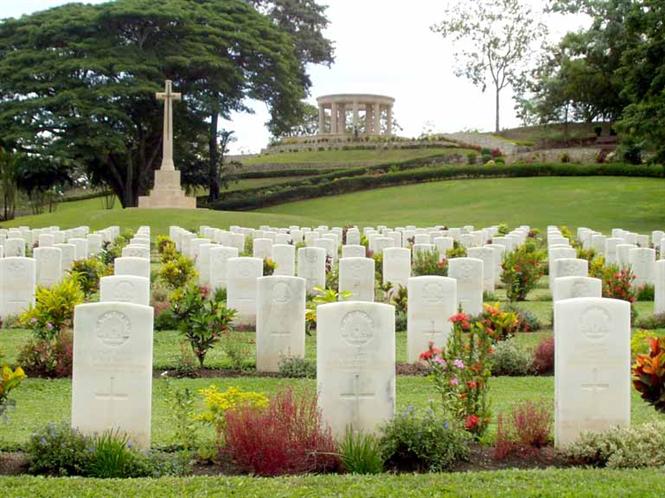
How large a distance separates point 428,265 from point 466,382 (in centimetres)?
1015

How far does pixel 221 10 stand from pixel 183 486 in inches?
1865

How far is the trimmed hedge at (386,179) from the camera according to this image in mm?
52312

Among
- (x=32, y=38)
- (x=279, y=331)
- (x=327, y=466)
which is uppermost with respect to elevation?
(x=32, y=38)

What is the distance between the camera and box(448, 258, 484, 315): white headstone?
14.0 meters

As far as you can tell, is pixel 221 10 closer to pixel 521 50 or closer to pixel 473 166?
pixel 473 166

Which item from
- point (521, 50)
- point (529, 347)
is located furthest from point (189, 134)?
point (529, 347)

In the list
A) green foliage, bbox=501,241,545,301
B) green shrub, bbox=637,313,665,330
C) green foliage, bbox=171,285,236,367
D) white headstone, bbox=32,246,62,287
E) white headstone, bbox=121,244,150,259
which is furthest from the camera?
white headstone, bbox=121,244,150,259

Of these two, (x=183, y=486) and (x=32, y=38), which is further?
(x=32, y=38)

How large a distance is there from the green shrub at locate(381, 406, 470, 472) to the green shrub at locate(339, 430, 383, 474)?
10 cm

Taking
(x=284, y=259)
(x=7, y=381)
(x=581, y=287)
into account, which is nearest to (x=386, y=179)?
(x=284, y=259)

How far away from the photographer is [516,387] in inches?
404

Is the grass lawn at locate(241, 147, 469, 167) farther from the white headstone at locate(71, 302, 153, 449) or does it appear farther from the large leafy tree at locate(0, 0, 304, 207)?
the white headstone at locate(71, 302, 153, 449)

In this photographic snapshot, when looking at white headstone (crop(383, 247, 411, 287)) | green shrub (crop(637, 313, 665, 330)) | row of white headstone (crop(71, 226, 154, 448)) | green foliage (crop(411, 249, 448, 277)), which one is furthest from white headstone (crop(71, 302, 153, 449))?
green foliage (crop(411, 249, 448, 277))

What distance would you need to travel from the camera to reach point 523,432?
7672mm
